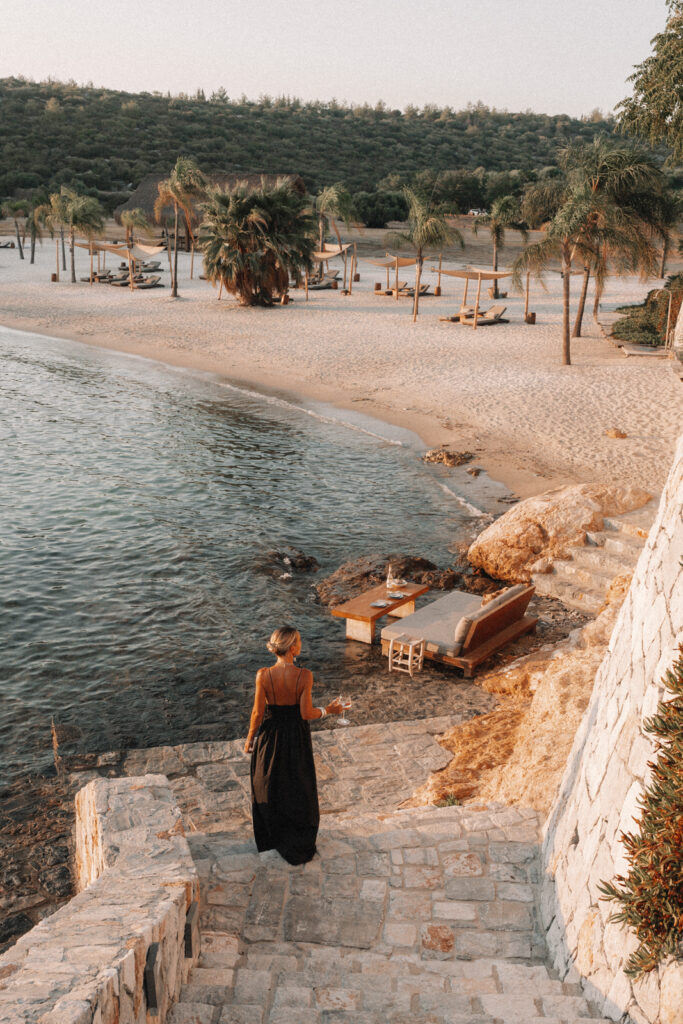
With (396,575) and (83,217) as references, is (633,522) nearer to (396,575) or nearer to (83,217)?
(396,575)

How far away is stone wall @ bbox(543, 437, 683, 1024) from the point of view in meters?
4.01

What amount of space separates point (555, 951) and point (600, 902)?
2.38ft

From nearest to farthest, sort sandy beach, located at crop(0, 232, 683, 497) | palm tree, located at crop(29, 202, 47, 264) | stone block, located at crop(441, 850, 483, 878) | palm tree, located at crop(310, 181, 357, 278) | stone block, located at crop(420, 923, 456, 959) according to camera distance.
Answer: stone block, located at crop(420, 923, 456, 959) → stone block, located at crop(441, 850, 483, 878) → sandy beach, located at crop(0, 232, 683, 497) → palm tree, located at crop(310, 181, 357, 278) → palm tree, located at crop(29, 202, 47, 264)

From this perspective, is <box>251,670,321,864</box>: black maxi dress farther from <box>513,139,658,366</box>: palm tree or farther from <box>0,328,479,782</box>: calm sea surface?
<box>513,139,658,366</box>: palm tree

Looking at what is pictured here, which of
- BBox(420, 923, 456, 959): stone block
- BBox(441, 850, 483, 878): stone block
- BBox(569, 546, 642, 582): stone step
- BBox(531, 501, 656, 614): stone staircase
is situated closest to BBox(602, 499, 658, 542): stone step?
BBox(531, 501, 656, 614): stone staircase

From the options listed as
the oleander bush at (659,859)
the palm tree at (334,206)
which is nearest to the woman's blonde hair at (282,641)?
the oleander bush at (659,859)

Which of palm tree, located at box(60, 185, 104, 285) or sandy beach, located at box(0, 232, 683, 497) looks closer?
sandy beach, located at box(0, 232, 683, 497)

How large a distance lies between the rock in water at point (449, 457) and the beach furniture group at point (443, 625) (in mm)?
7892

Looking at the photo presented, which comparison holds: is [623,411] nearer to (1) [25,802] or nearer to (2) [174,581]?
(2) [174,581]

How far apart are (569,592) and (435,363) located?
1742cm

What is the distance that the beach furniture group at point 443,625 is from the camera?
10.8 metres

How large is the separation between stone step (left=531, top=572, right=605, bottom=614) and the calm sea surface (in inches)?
77.7

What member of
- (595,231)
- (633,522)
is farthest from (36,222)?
(633,522)

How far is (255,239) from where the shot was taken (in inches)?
1574
